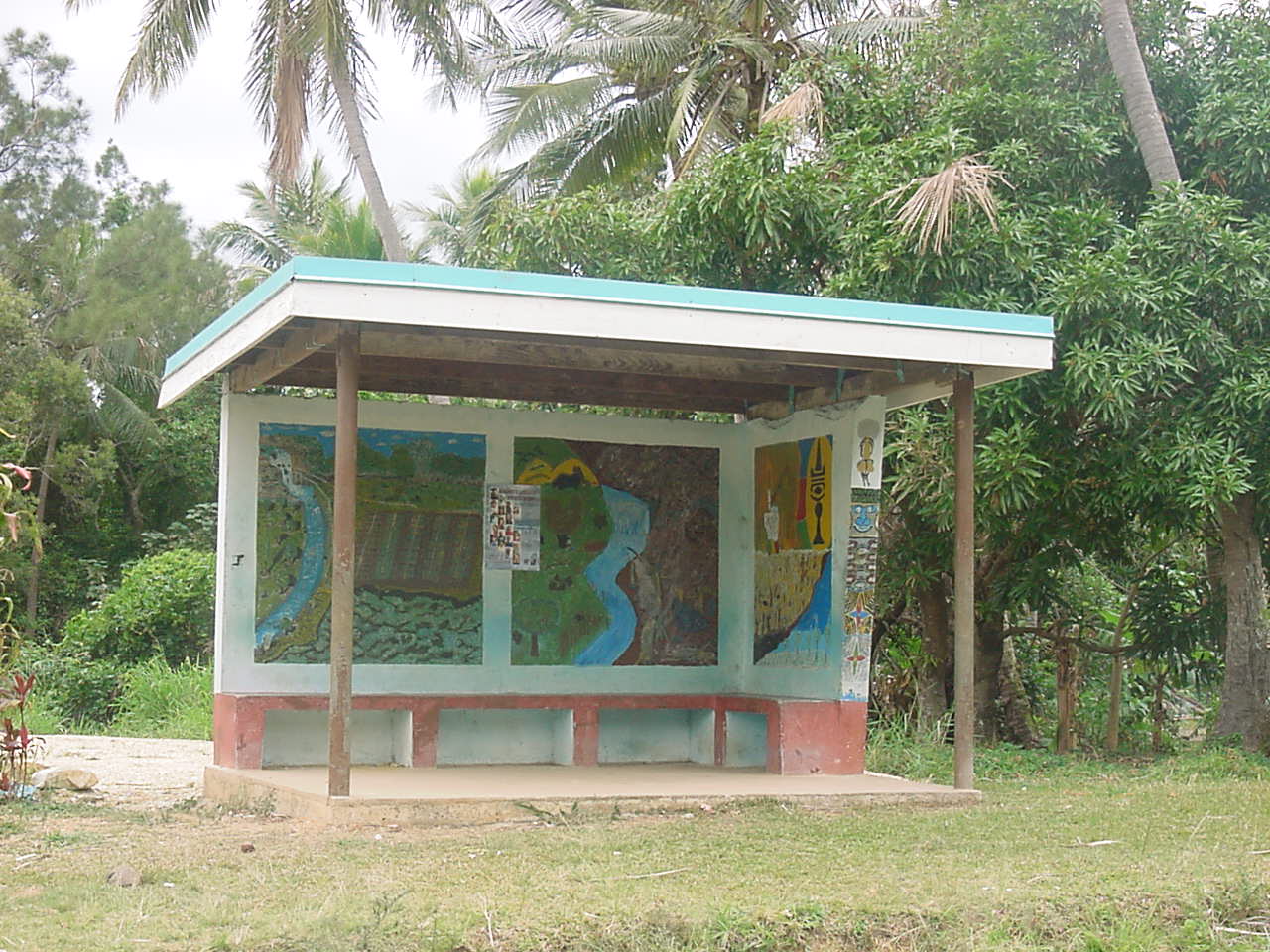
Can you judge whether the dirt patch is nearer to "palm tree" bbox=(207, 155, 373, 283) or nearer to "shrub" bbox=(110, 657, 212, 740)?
"shrub" bbox=(110, 657, 212, 740)

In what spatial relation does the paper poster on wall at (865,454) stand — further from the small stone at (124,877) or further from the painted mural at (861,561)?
the small stone at (124,877)

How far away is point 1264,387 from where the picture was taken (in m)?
11.2

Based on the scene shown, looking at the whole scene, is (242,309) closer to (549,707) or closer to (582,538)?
(582,538)

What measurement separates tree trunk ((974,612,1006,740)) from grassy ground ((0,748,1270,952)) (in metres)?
4.78

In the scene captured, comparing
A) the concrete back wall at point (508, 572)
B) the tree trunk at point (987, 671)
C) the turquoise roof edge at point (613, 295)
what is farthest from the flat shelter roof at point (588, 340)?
the tree trunk at point (987, 671)

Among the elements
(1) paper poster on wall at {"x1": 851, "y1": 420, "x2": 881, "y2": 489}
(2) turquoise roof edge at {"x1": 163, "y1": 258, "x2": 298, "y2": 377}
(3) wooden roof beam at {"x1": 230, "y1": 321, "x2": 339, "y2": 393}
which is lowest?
(1) paper poster on wall at {"x1": 851, "y1": 420, "x2": 881, "y2": 489}

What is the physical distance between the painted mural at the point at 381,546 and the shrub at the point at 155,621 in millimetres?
9859

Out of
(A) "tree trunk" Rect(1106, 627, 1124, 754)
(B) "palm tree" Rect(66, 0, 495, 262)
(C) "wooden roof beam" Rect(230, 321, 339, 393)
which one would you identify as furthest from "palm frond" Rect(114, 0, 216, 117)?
(A) "tree trunk" Rect(1106, 627, 1124, 754)

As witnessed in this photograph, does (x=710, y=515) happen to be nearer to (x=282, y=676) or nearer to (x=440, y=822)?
(x=282, y=676)

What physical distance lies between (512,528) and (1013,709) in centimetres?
565

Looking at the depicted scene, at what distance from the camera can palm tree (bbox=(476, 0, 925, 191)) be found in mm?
17469

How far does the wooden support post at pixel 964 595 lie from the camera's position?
9.59 m

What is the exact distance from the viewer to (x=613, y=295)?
28.2 feet

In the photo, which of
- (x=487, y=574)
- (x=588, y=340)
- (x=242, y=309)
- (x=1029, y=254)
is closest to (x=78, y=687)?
(x=487, y=574)
